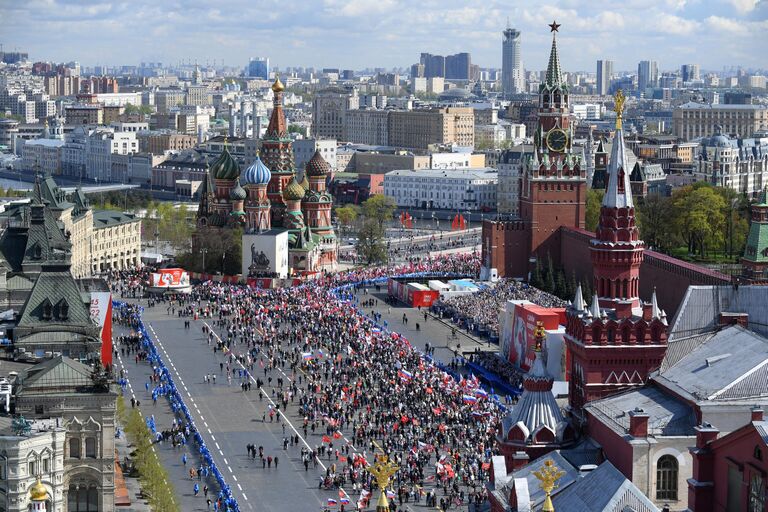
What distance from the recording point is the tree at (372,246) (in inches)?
4050

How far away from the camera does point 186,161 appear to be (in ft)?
568

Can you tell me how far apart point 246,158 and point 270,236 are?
7874 centimetres

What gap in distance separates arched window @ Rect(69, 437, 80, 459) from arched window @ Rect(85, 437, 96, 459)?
21cm

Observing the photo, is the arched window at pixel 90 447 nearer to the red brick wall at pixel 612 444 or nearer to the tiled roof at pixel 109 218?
the red brick wall at pixel 612 444

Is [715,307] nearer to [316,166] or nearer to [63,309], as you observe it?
[63,309]

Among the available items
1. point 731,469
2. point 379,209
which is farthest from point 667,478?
point 379,209

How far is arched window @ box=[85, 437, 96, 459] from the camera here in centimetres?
4112

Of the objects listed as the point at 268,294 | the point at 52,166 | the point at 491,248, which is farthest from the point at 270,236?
the point at 52,166

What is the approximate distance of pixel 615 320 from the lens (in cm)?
4397

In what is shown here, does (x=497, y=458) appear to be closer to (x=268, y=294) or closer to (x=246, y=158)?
(x=268, y=294)

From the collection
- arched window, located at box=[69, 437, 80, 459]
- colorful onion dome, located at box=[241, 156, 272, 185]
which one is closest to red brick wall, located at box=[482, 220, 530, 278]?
colorful onion dome, located at box=[241, 156, 272, 185]

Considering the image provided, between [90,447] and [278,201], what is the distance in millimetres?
58806

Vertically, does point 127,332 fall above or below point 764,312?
below

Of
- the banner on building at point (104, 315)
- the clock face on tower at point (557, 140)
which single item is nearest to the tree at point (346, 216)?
the clock face on tower at point (557, 140)
